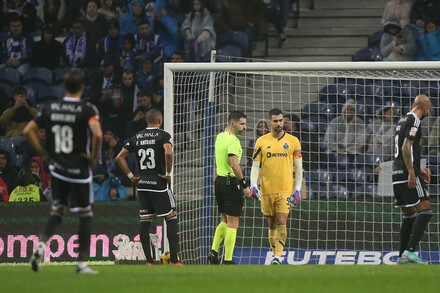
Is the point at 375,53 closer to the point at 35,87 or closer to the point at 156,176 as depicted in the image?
the point at 35,87

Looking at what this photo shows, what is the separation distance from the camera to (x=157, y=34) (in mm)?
19484

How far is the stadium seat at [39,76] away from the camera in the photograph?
63.7 feet

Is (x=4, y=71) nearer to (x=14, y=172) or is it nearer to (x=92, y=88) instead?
(x=92, y=88)

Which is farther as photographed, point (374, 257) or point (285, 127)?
point (285, 127)

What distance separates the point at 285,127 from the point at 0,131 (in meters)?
7.30

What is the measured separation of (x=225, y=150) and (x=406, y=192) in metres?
2.69

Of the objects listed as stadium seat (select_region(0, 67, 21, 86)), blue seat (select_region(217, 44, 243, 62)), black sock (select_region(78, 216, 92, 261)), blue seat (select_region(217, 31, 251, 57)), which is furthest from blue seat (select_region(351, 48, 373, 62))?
black sock (select_region(78, 216, 92, 261))

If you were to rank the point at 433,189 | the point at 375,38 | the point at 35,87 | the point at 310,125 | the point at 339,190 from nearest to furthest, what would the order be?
the point at 433,189 < the point at 339,190 < the point at 310,125 < the point at 375,38 < the point at 35,87

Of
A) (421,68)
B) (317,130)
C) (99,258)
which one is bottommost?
(99,258)

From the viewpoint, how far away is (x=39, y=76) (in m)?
A: 19.5

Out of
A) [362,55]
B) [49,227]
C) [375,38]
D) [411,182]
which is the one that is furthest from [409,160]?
[375,38]

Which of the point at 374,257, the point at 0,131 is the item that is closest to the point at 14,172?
the point at 0,131

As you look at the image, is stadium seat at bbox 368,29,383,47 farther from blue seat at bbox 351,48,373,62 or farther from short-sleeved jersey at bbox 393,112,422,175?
short-sleeved jersey at bbox 393,112,422,175

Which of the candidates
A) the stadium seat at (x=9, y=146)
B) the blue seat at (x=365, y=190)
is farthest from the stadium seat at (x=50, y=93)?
the blue seat at (x=365, y=190)
